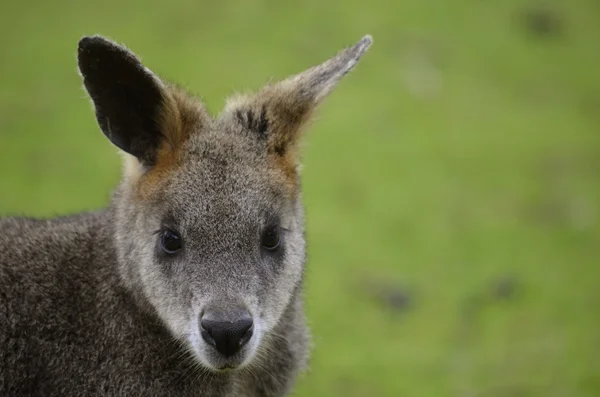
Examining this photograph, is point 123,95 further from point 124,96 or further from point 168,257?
point 168,257

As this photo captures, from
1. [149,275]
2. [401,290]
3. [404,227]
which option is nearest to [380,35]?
[404,227]

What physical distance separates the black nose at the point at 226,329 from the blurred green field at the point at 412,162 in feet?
7.08

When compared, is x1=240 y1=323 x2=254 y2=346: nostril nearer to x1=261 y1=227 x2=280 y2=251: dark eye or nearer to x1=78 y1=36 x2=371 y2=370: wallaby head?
x1=78 y1=36 x2=371 y2=370: wallaby head

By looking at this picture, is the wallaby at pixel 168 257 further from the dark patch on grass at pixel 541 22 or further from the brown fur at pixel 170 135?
the dark patch on grass at pixel 541 22

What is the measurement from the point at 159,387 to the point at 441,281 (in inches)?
136

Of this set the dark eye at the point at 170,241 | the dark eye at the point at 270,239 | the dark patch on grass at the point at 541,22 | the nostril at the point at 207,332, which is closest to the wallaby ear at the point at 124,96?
the dark eye at the point at 170,241

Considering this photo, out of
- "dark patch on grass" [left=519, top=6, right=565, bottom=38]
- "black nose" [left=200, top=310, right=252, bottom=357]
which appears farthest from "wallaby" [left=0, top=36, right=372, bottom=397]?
"dark patch on grass" [left=519, top=6, right=565, bottom=38]

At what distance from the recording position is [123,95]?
4.36 m

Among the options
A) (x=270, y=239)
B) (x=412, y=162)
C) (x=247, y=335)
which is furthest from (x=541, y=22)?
(x=247, y=335)

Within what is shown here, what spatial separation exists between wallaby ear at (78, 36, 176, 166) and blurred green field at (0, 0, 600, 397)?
1.94m

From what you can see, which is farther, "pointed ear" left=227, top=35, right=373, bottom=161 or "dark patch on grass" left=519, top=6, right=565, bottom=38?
"dark patch on grass" left=519, top=6, right=565, bottom=38

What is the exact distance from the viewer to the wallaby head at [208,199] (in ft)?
13.4

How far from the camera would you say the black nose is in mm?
3953

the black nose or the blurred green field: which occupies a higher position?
the blurred green field
